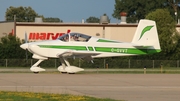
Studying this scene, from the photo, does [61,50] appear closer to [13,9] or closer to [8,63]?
[8,63]

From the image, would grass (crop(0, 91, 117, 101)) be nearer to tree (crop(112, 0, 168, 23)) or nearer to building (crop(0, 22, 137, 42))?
building (crop(0, 22, 137, 42))

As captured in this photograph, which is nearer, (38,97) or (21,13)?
(38,97)

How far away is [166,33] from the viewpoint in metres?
52.2

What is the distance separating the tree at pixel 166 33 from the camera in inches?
2036

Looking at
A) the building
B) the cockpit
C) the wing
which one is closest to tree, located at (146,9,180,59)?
A: the building

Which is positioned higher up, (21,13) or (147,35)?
(21,13)

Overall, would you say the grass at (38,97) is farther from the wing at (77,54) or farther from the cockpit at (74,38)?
the cockpit at (74,38)

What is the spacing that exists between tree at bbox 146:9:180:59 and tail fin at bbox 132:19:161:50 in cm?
1985

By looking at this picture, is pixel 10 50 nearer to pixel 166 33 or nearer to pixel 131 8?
pixel 166 33

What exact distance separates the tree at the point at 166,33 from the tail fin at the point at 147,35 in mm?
19851

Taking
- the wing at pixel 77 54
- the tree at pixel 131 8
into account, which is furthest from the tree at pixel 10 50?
the tree at pixel 131 8

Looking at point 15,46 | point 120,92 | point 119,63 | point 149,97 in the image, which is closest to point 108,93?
point 120,92

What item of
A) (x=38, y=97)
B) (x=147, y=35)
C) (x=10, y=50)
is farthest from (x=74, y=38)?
(x=10, y=50)

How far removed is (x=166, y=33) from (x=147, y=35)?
69.7 feet
